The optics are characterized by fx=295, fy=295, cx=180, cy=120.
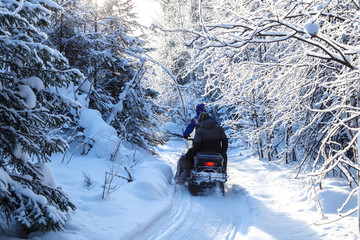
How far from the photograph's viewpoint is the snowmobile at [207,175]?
24.7ft

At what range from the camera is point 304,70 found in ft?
15.9

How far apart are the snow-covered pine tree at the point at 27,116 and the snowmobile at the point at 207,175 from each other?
427 centimetres

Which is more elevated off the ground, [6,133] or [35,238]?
[6,133]

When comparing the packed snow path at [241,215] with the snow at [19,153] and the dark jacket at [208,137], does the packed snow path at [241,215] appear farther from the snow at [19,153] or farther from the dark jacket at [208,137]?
the snow at [19,153]

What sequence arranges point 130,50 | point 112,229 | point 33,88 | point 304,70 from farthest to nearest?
point 130,50 → point 304,70 → point 112,229 → point 33,88

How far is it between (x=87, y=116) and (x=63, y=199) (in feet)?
18.9

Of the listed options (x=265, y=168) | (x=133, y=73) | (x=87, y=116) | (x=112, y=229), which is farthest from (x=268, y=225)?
(x=133, y=73)

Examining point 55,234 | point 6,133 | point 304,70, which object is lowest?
point 55,234

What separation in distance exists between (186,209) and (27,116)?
402 centimetres

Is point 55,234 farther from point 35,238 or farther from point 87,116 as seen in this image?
point 87,116

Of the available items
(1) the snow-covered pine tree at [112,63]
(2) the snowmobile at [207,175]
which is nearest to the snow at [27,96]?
(2) the snowmobile at [207,175]

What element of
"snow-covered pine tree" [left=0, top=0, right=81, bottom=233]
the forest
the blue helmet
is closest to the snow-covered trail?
the forest

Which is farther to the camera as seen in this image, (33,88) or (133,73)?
(133,73)

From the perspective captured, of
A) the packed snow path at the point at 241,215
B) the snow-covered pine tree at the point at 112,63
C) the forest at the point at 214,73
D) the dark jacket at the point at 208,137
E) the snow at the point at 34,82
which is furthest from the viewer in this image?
the snow-covered pine tree at the point at 112,63
